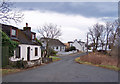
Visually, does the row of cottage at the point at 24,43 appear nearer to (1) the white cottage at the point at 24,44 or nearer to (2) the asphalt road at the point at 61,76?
(1) the white cottage at the point at 24,44

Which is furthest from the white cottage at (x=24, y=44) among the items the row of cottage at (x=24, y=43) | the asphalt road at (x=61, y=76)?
the asphalt road at (x=61, y=76)

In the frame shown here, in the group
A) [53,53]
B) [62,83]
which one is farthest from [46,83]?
[53,53]

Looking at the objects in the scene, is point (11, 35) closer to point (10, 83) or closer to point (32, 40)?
point (32, 40)

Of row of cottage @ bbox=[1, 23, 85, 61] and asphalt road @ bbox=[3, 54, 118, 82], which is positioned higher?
row of cottage @ bbox=[1, 23, 85, 61]

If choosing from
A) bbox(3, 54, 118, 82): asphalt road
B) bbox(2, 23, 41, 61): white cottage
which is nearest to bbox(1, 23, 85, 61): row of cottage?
bbox(2, 23, 41, 61): white cottage

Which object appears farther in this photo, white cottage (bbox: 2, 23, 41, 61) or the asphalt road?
white cottage (bbox: 2, 23, 41, 61)

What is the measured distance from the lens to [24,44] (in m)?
20.5

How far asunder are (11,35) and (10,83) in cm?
1096

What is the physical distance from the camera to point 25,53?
2086cm

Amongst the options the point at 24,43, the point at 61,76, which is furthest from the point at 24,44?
the point at 61,76

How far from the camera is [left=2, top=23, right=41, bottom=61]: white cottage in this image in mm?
18062

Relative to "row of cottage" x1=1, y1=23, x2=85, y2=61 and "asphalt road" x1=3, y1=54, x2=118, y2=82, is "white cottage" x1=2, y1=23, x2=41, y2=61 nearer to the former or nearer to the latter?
"row of cottage" x1=1, y1=23, x2=85, y2=61

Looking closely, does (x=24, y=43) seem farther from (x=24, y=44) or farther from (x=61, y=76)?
(x=61, y=76)

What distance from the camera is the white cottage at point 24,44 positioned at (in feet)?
59.3
